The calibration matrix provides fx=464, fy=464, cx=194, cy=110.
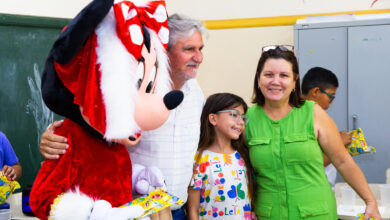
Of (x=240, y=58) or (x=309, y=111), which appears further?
(x=240, y=58)

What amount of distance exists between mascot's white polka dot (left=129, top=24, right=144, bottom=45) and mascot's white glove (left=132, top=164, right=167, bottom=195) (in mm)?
452

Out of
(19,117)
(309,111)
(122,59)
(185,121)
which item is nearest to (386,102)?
(309,111)

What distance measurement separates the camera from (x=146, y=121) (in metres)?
1.28

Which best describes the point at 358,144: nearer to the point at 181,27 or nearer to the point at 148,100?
the point at 181,27

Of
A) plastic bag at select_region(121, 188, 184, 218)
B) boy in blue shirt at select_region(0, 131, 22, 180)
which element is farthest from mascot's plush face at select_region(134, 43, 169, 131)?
boy in blue shirt at select_region(0, 131, 22, 180)

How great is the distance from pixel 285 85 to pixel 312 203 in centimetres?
53

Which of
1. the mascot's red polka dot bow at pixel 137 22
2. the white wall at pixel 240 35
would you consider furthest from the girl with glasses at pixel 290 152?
the white wall at pixel 240 35

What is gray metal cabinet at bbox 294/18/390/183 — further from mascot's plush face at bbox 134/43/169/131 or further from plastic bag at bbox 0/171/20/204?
mascot's plush face at bbox 134/43/169/131

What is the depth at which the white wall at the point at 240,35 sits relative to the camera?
4.57 meters

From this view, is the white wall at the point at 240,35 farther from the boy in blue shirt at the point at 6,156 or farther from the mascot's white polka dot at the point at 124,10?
the mascot's white polka dot at the point at 124,10

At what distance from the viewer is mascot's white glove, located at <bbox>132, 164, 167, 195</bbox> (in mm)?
1453

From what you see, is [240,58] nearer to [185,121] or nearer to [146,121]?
[185,121]

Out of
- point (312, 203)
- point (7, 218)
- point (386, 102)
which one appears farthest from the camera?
point (386, 102)

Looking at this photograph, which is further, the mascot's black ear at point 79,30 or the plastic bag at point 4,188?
the plastic bag at point 4,188
